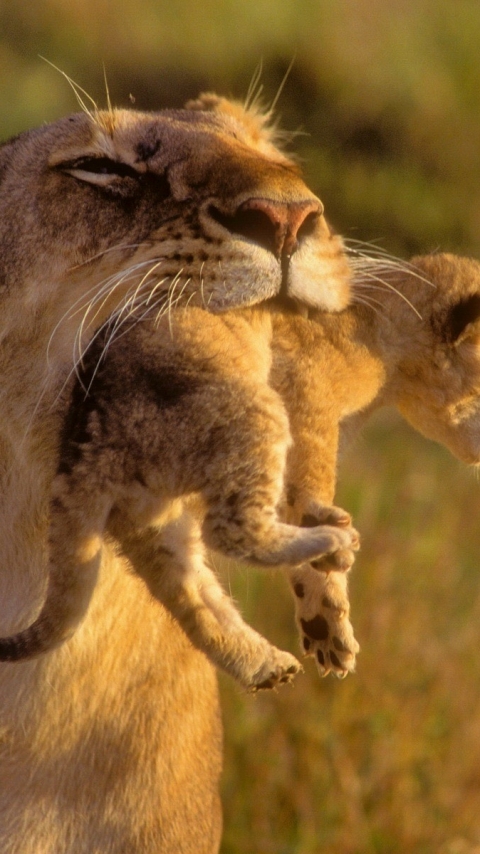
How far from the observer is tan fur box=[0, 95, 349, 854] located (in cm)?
291

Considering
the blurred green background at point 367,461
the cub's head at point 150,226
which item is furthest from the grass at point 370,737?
the cub's head at point 150,226

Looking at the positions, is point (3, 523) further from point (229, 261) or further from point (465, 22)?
point (465, 22)

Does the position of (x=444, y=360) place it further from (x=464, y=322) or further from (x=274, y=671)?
(x=274, y=671)

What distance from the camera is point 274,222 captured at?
9.23 ft

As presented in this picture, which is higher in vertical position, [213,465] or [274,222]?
[274,222]

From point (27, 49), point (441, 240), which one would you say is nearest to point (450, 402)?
point (441, 240)

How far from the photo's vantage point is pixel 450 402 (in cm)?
362

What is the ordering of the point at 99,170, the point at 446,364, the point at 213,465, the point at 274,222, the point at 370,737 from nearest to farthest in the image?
the point at 213,465 → the point at 274,222 → the point at 99,170 → the point at 446,364 → the point at 370,737

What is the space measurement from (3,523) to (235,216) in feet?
3.60

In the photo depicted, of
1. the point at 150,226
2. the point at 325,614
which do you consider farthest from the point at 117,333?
the point at 325,614

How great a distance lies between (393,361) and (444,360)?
5.4 inches

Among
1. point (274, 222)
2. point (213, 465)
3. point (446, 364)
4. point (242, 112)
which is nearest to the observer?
point (213, 465)

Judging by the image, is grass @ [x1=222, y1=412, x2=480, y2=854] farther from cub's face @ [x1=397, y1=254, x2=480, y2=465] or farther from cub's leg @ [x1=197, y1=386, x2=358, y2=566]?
cub's leg @ [x1=197, y1=386, x2=358, y2=566]

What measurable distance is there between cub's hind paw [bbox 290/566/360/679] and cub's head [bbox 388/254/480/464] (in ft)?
2.53
